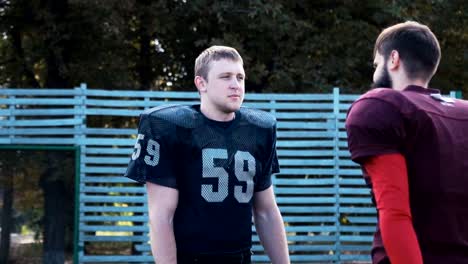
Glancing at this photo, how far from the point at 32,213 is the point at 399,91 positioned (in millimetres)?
7191

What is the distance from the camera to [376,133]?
258 centimetres

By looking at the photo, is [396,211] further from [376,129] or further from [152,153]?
[152,153]

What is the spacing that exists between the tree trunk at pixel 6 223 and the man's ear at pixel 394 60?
279 inches

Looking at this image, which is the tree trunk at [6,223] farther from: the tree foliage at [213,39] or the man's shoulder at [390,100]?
the man's shoulder at [390,100]

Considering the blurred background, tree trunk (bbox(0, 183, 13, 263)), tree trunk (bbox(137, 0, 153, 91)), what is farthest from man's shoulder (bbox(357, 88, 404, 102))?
tree trunk (bbox(137, 0, 153, 91))

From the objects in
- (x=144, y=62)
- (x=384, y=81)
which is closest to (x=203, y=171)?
(x=384, y=81)

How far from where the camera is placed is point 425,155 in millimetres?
2611

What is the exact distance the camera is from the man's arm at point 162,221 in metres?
3.41

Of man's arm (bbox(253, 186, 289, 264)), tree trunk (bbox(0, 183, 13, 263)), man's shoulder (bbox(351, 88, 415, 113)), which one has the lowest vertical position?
tree trunk (bbox(0, 183, 13, 263))

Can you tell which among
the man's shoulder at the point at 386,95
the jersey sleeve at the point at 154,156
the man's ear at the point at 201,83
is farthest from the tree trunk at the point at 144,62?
the man's shoulder at the point at 386,95

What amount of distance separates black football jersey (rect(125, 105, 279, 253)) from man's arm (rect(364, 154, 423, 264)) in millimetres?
1098

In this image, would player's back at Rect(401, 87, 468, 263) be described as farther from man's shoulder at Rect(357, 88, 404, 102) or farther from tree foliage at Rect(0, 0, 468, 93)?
tree foliage at Rect(0, 0, 468, 93)

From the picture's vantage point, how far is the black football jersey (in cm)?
352

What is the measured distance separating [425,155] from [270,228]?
4.19ft
